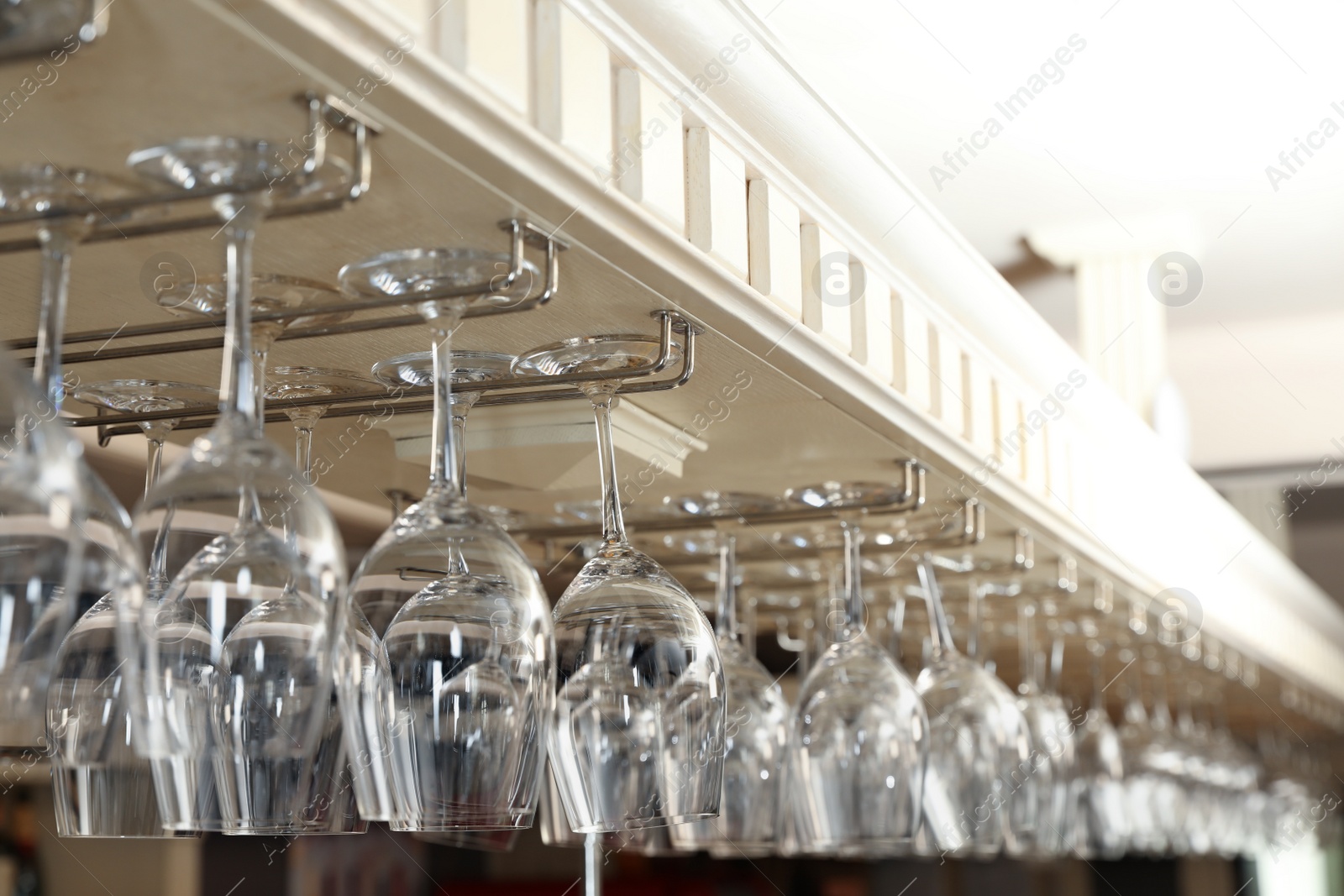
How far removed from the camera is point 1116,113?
199 cm

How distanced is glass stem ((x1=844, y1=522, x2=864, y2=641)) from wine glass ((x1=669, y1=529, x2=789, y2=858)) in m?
0.06

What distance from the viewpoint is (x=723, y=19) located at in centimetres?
72

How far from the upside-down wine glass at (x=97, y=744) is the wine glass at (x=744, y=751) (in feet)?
1.62

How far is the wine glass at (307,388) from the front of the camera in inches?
31.7

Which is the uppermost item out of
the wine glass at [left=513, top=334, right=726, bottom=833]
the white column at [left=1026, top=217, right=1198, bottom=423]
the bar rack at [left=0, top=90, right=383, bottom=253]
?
the white column at [left=1026, top=217, right=1198, bottom=423]

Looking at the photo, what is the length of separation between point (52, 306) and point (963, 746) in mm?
940

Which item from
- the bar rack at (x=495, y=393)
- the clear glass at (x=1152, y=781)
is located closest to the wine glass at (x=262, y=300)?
the bar rack at (x=495, y=393)

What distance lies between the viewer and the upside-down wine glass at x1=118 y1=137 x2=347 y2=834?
1.73 feet

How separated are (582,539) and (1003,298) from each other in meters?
0.42

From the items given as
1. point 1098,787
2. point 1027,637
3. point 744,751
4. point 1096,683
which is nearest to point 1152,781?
point 1098,787

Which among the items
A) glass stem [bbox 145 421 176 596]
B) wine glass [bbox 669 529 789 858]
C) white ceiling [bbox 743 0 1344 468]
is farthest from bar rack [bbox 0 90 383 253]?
white ceiling [bbox 743 0 1344 468]

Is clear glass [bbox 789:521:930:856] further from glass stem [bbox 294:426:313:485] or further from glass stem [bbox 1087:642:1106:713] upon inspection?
glass stem [bbox 1087:642:1106:713]

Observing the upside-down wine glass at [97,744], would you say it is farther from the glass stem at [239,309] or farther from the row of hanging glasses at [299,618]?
the glass stem at [239,309]

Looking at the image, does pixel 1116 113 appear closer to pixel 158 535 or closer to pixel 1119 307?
pixel 1119 307
